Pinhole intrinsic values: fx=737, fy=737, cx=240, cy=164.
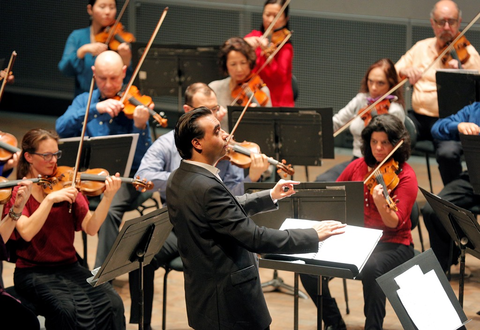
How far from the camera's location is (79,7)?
805 centimetres

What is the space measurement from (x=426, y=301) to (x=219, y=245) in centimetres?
93

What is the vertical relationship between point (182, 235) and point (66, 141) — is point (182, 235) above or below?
below

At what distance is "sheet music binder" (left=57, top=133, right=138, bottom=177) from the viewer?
12.0 ft

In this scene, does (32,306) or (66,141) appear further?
(66,141)

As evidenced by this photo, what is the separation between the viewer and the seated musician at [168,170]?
3.62 metres

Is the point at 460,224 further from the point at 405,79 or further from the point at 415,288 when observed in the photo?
the point at 405,79

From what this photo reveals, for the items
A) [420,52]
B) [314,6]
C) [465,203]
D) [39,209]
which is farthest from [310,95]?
[39,209]

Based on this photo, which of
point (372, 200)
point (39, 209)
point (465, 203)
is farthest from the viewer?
point (465, 203)

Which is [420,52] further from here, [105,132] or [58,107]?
[58,107]

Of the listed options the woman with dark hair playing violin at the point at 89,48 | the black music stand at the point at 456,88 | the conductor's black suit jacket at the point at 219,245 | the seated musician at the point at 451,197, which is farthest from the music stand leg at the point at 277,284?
the woman with dark hair playing violin at the point at 89,48

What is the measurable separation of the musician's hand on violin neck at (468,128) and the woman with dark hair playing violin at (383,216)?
0.53 metres

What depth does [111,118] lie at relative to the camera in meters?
4.27

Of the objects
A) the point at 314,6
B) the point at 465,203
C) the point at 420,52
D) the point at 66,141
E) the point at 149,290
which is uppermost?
the point at 314,6

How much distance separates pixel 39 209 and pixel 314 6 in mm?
4297
